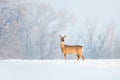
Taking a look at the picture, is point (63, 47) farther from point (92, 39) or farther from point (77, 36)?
point (92, 39)

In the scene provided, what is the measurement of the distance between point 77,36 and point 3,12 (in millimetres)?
1380

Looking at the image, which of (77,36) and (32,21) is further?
(32,21)

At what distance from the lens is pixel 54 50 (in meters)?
4.73

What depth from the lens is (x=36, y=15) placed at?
498 centimetres

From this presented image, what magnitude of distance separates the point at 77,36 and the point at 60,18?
59cm

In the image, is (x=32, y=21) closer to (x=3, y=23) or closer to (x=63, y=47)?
(x=3, y=23)

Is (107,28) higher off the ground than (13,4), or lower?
lower
